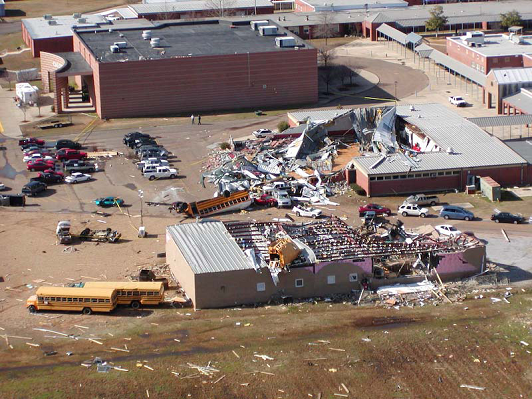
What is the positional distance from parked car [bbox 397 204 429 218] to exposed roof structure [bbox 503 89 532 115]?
21.1 meters

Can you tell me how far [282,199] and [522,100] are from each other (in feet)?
89.9

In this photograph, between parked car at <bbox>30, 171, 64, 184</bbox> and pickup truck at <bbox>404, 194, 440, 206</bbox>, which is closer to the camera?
pickup truck at <bbox>404, 194, 440, 206</bbox>

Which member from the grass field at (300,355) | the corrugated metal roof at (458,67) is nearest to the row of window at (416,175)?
the grass field at (300,355)

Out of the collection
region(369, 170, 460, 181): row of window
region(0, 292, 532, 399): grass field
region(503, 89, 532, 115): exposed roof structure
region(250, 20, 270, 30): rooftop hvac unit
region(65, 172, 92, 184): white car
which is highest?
region(250, 20, 270, 30): rooftop hvac unit

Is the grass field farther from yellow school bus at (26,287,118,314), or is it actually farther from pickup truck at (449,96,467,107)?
pickup truck at (449,96,467,107)

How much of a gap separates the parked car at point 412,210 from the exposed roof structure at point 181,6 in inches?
2772

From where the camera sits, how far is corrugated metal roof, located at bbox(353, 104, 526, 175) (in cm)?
6119

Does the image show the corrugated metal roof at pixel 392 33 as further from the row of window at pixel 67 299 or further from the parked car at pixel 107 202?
the row of window at pixel 67 299

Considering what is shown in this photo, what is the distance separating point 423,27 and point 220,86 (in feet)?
134

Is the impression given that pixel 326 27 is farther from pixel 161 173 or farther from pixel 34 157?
pixel 161 173

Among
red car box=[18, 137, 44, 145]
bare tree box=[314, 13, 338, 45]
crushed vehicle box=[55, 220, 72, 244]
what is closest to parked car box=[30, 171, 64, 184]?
red car box=[18, 137, 44, 145]

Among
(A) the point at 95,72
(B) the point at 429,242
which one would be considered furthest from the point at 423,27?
(B) the point at 429,242

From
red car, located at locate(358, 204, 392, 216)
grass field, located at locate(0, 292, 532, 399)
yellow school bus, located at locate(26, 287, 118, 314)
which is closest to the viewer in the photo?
grass field, located at locate(0, 292, 532, 399)

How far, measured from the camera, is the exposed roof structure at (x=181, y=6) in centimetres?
12131
